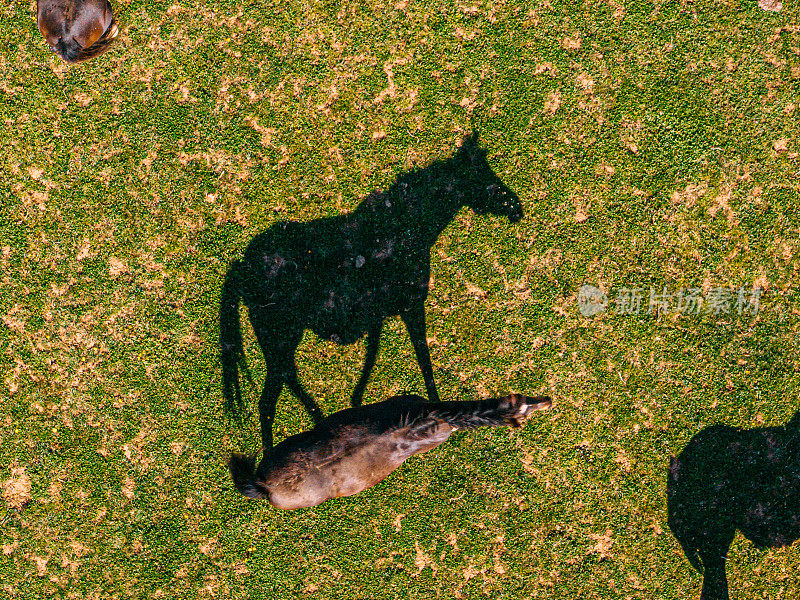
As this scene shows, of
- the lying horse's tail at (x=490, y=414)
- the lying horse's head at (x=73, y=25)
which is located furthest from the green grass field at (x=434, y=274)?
the lying horse's tail at (x=490, y=414)

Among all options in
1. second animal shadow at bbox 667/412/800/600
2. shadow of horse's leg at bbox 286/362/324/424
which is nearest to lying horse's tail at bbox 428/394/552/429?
shadow of horse's leg at bbox 286/362/324/424

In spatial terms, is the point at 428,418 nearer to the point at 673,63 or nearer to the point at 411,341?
the point at 411,341

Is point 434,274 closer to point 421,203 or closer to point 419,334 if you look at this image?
point 419,334

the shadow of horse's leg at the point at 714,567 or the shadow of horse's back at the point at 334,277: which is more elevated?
the shadow of horse's back at the point at 334,277

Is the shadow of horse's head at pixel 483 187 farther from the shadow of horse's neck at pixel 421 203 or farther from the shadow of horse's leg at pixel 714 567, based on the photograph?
the shadow of horse's leg at pixel 714 567

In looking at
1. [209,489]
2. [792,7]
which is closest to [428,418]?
[209,489]

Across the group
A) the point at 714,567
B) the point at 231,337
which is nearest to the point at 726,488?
the point at 714,567
